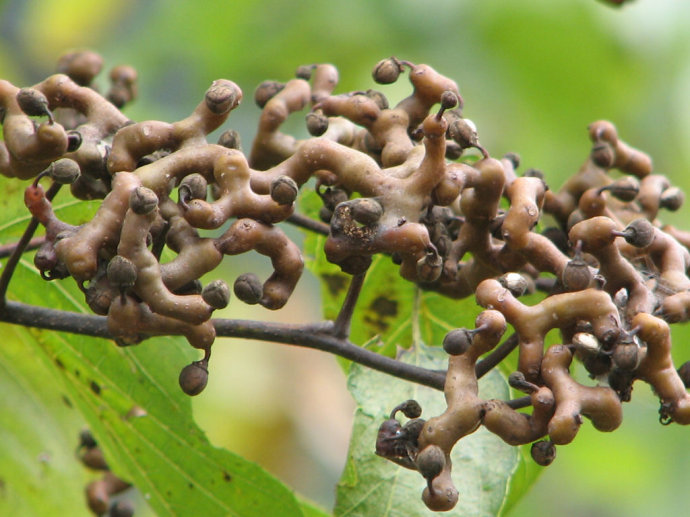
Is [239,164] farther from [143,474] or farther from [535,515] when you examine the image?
[535,515]

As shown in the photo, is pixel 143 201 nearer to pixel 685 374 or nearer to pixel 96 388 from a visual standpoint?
pixel 685 374

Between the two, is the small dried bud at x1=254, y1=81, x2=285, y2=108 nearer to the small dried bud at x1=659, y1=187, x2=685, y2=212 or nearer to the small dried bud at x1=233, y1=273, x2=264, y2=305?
the small dried bud at x1=233, y1=273, x2=264, y2=305

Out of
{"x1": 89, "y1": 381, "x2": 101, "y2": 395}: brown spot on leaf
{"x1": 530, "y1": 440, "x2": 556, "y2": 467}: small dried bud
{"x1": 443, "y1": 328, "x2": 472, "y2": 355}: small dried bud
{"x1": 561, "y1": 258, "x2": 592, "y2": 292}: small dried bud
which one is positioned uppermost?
{"x1": 561, "y1": 258, "x2": 592, "y2": 292}: small dried bud

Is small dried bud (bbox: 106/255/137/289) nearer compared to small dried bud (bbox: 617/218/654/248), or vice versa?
small dried bud (bbox: 106/255/137/289)

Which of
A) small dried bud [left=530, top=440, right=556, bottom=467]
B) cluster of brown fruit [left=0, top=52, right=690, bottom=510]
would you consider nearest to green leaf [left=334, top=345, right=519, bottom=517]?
cluster of brown fruit [left=0, top=52, right=690, bottom=510]

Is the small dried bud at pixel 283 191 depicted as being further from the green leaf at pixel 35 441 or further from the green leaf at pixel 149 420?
the green leaf at pixel 35 441

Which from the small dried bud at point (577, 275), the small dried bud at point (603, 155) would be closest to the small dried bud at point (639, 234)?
the small dried bud at point (577, 275)

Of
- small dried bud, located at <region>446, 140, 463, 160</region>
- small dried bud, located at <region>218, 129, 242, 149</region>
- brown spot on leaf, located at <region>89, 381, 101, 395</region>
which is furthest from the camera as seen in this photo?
brown spot on leaf, located at <region>89, 381, 101, 395</region>

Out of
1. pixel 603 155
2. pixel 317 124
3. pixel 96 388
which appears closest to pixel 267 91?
pixel 317 124
